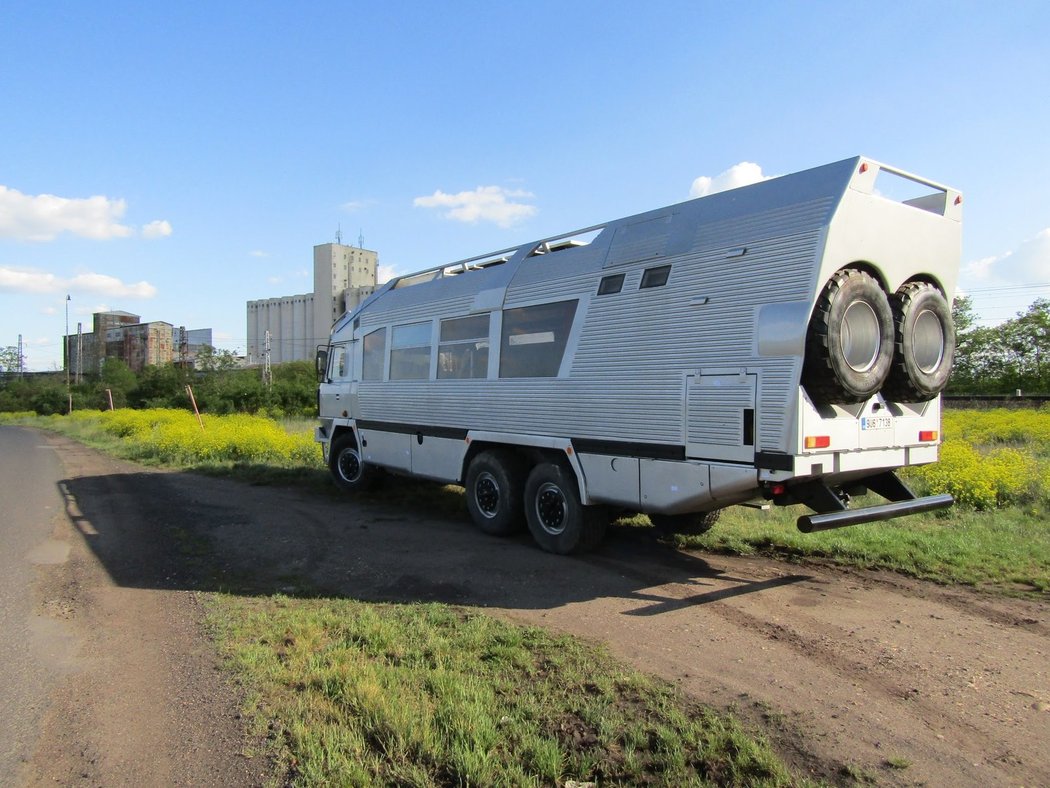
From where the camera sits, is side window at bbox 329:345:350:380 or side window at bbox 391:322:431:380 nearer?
side window at bbox 391:322:431:380

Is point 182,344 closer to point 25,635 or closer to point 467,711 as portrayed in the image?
point 25,635

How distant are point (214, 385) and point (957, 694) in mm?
43076

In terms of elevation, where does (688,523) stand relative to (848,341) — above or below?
below

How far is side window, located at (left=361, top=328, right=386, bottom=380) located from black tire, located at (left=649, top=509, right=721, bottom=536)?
5047 millimetres

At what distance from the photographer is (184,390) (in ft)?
148

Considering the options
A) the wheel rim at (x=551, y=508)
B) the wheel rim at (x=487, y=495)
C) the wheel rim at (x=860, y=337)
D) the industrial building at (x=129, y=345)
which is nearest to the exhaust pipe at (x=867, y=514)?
the wheel rim at (x=860, y=337)

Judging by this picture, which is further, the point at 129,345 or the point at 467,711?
the point at 129,345

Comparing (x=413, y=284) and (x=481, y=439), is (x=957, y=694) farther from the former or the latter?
(x=413, y=284)

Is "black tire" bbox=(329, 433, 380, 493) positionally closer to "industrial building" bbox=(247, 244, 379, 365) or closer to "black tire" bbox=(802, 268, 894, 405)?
"black tire" bbox=(802, 268, 894, 405)

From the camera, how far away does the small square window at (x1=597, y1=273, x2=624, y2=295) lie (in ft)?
23.0

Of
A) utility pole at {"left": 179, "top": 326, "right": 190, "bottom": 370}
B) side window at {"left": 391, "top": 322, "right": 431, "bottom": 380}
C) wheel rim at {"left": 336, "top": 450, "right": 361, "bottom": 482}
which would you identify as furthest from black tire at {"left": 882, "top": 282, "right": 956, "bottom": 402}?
utility pole at {"left": 179, "top": 326, "right": 190, "bottom": 370}

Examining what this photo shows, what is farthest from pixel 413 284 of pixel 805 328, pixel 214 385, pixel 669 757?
pixel 214 385

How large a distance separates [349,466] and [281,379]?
3531 cm

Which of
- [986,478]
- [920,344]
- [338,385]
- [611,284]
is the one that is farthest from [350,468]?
[986,478]
